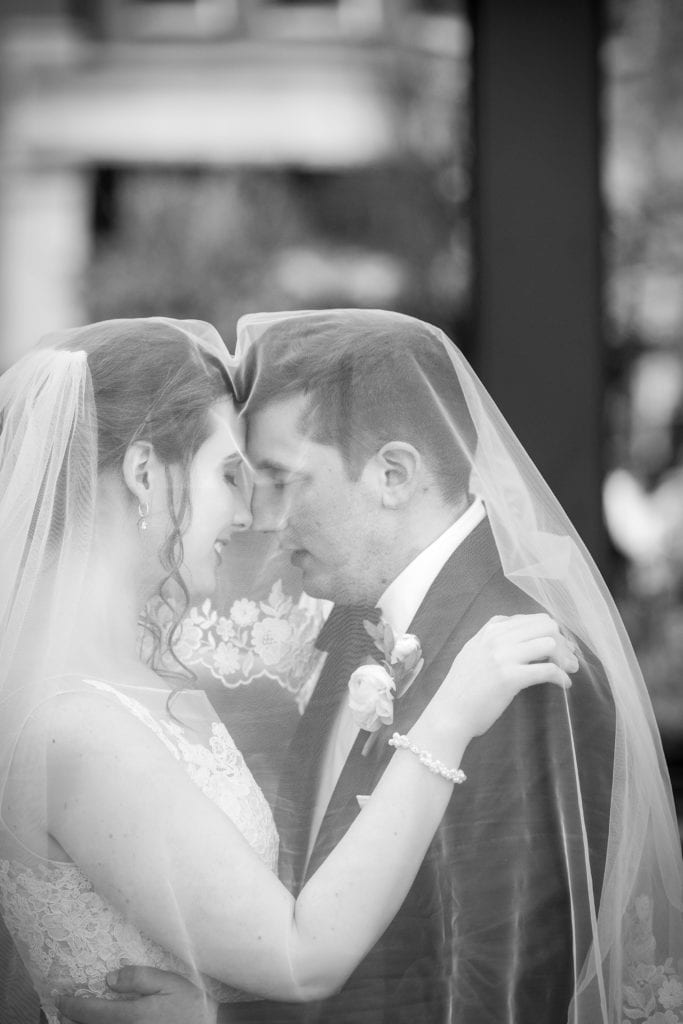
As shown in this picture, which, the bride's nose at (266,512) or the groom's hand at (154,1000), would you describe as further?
the bride's nose at (266,512)

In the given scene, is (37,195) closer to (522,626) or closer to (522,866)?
(522,626)

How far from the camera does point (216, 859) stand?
1625 mm

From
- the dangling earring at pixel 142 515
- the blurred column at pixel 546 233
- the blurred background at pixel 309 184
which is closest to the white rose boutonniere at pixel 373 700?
the dangling earring at pixel 142 515

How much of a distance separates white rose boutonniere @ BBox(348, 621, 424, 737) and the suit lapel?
1 cm

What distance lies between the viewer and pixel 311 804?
1.80m

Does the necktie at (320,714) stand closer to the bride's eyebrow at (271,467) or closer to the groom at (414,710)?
the groom at (414,710)

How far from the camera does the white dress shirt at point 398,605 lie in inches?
70.4

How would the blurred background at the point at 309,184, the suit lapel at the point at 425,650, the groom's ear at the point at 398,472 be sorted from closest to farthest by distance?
the suit lapel at the point at 425,650
the groom's ear at the point at 398,472
the blurred background at the point at 309,184

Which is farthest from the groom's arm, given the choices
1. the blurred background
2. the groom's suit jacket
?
the blurred background

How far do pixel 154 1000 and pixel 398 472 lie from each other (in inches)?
33.0

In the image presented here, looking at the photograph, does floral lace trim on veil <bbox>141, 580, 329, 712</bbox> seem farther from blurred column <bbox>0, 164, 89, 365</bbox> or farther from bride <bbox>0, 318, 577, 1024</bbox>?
blurred column <bbox>0, 164, 89, 365</bbox>

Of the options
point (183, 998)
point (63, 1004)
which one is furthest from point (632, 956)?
point (63, 1004)

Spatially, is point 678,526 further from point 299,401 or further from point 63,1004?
point 63,1004

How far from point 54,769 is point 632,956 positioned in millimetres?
897
